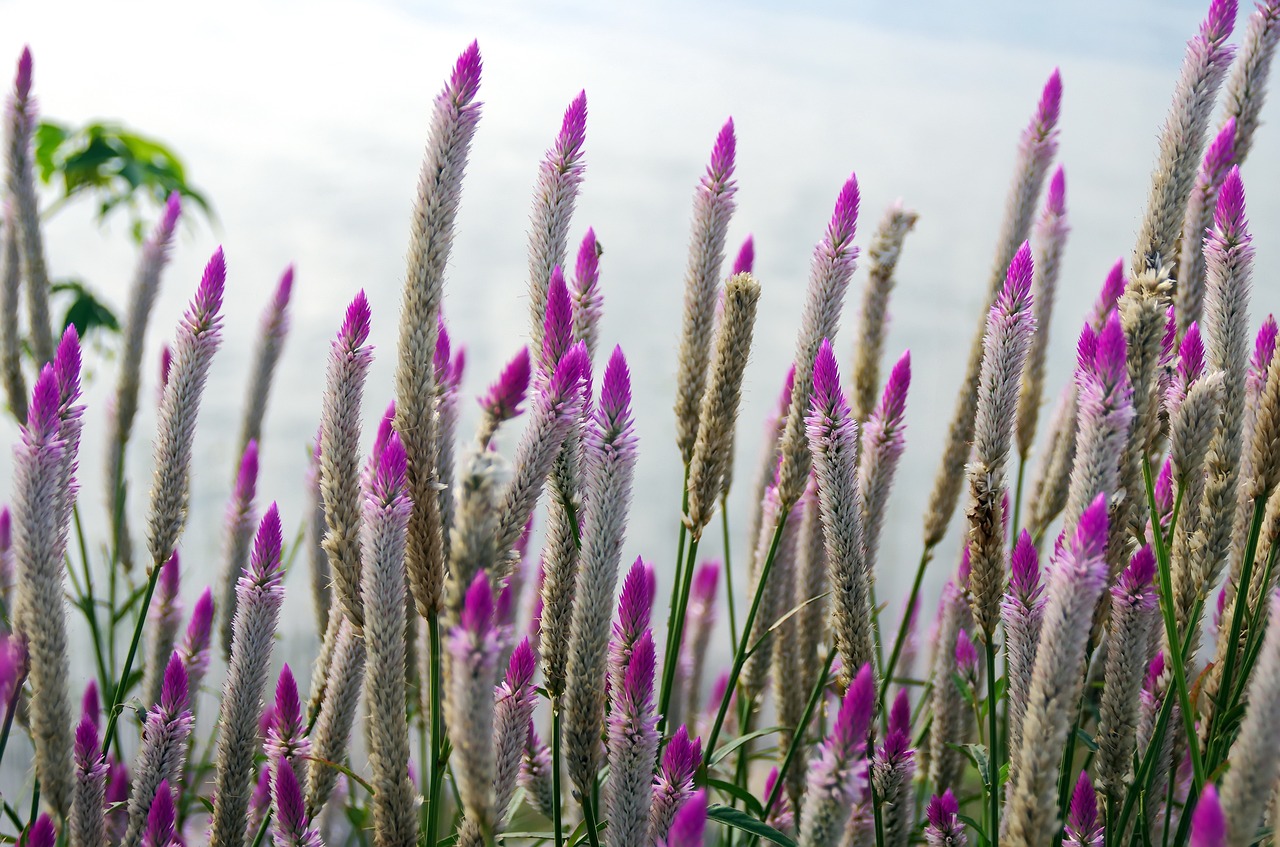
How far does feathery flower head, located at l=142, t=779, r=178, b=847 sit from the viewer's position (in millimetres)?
1885

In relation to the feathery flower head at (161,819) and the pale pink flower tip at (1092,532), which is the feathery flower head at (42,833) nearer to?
the feathery flower head at (161,819)

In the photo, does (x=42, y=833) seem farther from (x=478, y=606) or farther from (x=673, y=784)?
(x=478, y=606)

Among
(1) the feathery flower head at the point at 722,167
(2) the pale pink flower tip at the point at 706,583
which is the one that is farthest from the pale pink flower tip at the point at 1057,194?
(2) the pale pink flower tip at the point at 706,583

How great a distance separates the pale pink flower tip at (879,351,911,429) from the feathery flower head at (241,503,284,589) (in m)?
1.04

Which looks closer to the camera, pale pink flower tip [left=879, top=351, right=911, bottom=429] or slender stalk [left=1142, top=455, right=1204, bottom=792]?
slender stalk [left=1142, top=455, right=1204, bottom=792]

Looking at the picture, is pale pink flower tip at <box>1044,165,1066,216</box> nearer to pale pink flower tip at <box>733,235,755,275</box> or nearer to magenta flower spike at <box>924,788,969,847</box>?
pale pink flower tip at <box>733,235,755,275</box>

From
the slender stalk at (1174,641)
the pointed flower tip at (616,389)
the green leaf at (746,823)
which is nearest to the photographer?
the pointed flower tip at (616,389)

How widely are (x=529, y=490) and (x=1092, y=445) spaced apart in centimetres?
73

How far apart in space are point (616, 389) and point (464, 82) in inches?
20.5

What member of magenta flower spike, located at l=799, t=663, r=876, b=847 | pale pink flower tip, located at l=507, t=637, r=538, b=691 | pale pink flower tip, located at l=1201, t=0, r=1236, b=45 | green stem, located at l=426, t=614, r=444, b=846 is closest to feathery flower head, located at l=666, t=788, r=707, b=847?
magenta flower spike, located at l=799, t=663, r=876, b=847

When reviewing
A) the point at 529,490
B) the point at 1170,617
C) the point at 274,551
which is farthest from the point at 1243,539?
the point at 274,551

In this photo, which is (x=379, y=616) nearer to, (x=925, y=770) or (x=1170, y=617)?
(x=1170, y=617)

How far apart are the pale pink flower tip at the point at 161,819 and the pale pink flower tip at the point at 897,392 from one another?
133cm

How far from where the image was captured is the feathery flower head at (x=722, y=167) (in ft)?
7.42
